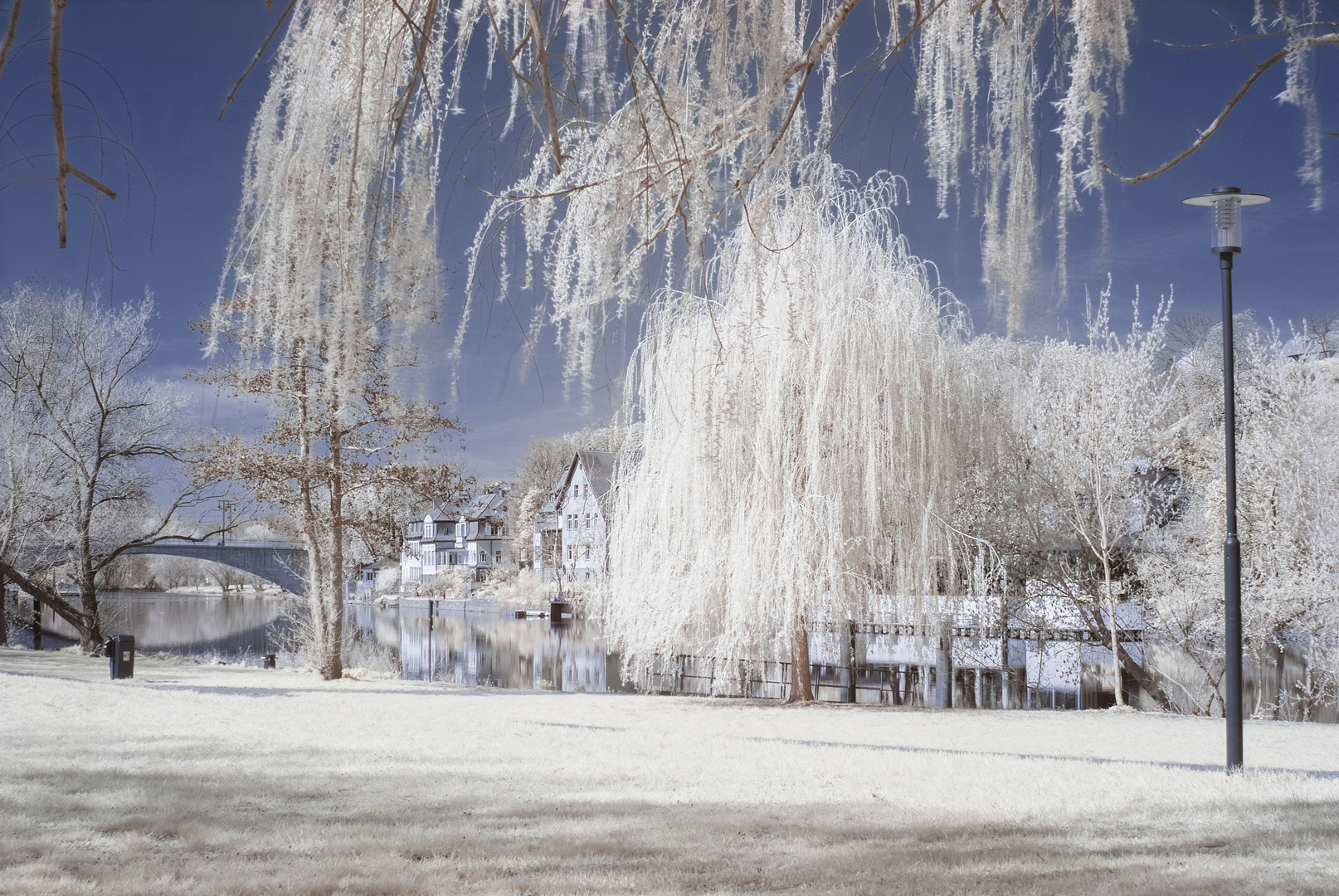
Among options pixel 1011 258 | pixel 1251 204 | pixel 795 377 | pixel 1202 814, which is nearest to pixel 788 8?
pixel 1011 258

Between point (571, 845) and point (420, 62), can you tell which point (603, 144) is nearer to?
point (420, 62)

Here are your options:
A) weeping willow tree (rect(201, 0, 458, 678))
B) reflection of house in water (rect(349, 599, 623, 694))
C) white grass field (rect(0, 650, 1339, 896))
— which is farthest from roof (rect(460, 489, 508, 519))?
weeping willow tree (rect(201, 0, 458, 678))

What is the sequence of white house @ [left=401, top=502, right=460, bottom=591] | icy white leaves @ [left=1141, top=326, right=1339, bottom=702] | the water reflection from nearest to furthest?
icy white leaves @ [left=1141, top=326, right=1339, bottom=702], the water reflection, white house @ [left=401, top=502, right=460, bottom=591]

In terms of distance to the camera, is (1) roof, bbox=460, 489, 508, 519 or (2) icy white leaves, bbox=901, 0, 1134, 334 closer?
(2) icy white leaves, bbox=901, 0, 1134, 334

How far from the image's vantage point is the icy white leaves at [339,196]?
1384mm

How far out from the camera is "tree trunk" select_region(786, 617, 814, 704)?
34.8 feet

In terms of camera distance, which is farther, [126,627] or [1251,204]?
[126,627]

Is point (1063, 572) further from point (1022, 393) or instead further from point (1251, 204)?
point (1251, 204)

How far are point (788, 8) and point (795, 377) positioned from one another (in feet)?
26.8

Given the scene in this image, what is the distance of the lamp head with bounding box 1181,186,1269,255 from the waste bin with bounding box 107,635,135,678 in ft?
40.8

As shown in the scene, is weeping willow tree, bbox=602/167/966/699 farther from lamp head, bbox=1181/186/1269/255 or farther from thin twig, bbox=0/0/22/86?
thin twig, bbox=0/0/22/86

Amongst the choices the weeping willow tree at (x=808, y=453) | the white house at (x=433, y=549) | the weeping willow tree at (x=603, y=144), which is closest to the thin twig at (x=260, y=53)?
the weeping willow tree at (x=603, y=144)

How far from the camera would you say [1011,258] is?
1910 mm

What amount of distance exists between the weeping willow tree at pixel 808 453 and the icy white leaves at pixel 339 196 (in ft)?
25.3
